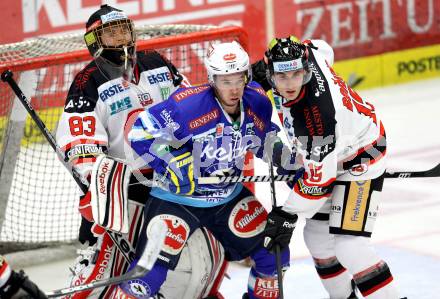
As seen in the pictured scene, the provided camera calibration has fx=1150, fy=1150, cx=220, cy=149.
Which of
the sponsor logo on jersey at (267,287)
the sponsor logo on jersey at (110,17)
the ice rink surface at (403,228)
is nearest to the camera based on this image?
the sponsor logo on jersey at (267,287)

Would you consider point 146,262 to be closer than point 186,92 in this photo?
Yes

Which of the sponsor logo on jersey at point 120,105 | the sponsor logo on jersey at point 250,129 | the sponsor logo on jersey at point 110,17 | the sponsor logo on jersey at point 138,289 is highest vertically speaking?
the sponsor logo on jersey at point 110,17

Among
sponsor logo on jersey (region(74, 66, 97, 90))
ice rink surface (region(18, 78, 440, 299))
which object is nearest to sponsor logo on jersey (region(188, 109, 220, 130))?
sponsor logo on jersey (region(74, 66, 97, 90))

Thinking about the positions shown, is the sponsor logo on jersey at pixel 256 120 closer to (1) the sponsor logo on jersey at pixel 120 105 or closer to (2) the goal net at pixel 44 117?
(1) the sponsor logo on jersey at pixel 120 105

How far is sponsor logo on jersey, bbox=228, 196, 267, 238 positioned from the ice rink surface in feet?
2.77

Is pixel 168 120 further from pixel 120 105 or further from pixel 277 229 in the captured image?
pixel 277 229

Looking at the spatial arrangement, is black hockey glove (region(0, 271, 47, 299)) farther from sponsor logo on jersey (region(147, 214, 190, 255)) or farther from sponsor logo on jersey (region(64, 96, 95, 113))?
sponsor logo on jersey (region(64, 96, 95, 113))

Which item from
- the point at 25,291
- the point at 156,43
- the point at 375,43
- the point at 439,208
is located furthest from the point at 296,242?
the point at 375,43

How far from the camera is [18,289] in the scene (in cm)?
393

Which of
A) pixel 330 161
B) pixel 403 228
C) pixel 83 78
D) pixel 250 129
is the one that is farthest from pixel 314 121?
pixel 403 228

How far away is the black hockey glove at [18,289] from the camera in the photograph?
12.8 ft

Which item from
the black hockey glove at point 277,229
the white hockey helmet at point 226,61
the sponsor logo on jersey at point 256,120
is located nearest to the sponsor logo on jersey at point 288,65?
the white hockey helmet at point 226,61

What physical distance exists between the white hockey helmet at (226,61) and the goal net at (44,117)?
1.28 metres

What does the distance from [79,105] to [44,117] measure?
1.71m
